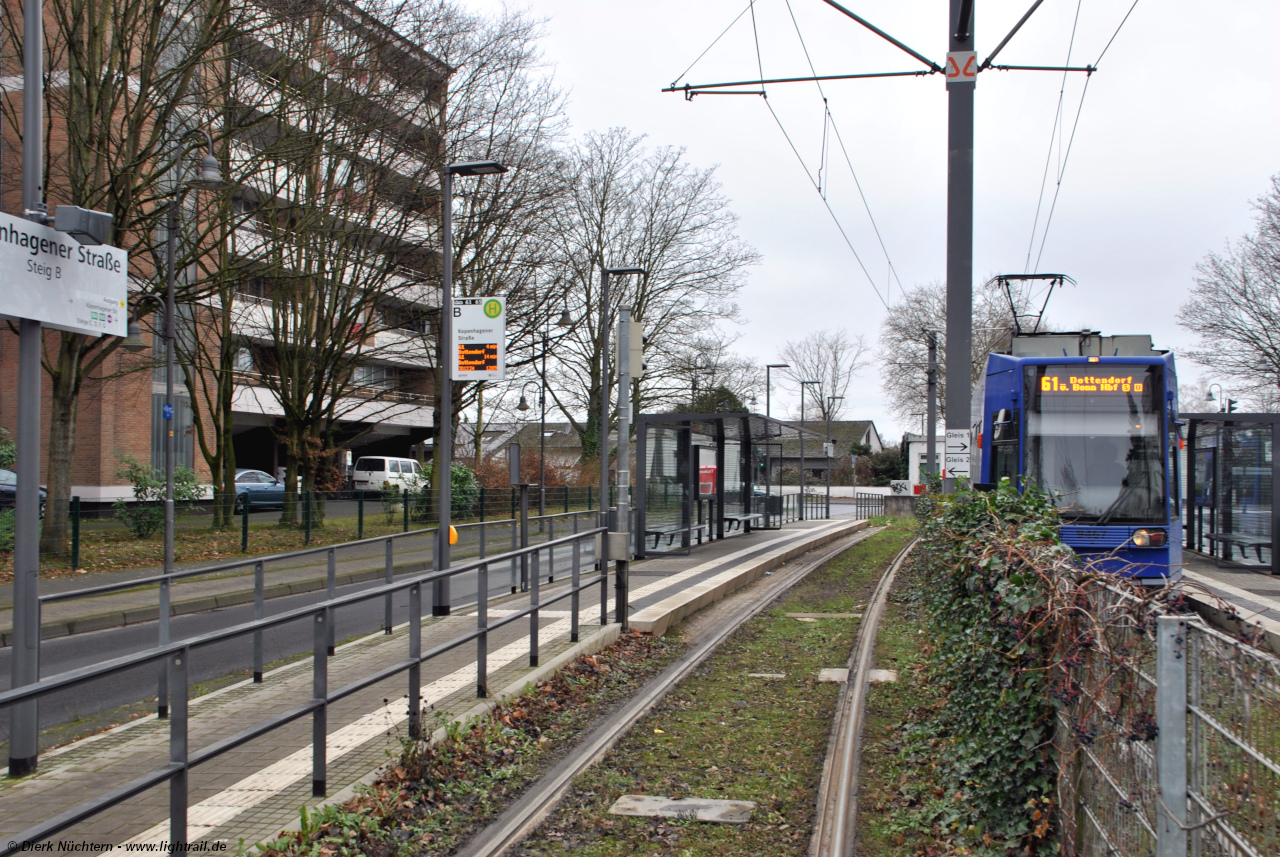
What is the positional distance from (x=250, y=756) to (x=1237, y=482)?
1695 cm

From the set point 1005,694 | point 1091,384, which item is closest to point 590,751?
point 1005,694

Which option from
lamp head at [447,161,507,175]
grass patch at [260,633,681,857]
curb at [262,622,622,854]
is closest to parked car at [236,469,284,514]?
lamp head at [447,161,507,175]

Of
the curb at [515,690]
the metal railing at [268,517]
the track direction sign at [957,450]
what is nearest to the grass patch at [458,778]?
the curb at [515,690]

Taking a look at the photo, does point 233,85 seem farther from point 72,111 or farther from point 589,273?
point 589,273

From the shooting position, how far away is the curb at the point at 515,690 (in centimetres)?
473

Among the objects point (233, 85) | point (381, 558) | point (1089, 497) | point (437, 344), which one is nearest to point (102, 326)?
point (381, 558)

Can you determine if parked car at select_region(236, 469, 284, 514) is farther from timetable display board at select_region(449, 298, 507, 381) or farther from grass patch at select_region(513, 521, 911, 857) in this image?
grass patch at select_region(513, 521, 911, 857)

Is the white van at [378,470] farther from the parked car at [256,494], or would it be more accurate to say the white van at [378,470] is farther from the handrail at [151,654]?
the handrail at [151,654]

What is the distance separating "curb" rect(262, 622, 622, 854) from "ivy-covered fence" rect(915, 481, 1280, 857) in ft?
9.43

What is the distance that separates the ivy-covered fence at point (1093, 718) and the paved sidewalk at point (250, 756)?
10.2 feet

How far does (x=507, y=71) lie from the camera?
76.7 feet

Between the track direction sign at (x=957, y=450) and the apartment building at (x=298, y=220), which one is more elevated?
the apartment building at (x=298, y=220)

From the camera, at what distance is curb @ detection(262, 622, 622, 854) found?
4726mm

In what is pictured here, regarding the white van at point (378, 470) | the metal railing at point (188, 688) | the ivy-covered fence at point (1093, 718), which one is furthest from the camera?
the white van at point (378, 470)
